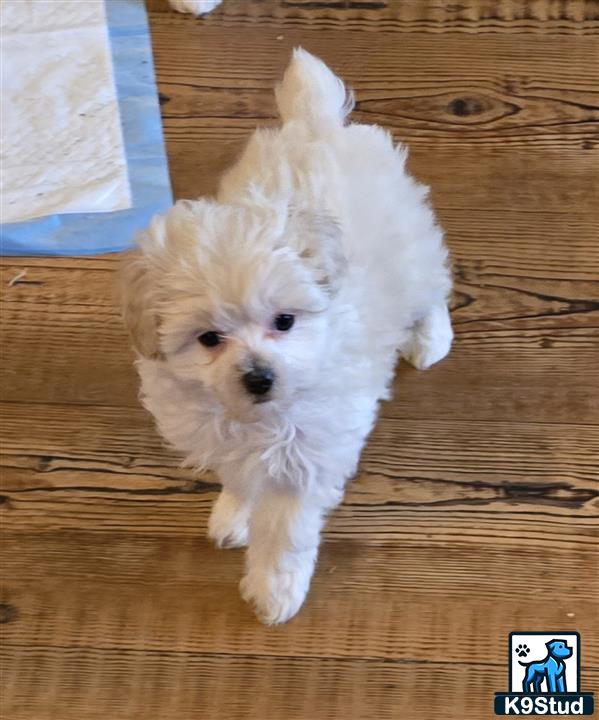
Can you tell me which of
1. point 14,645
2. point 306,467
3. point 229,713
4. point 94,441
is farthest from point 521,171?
point 14,645

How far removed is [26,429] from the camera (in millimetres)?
1508

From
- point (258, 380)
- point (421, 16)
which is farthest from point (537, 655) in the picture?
point (421, 16)

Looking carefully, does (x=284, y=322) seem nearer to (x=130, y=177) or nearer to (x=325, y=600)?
(x=325, y=600)

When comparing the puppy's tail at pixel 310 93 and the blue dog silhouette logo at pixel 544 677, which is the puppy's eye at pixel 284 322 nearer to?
the puppy's tail at pixel 310 93

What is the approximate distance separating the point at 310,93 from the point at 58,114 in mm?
697

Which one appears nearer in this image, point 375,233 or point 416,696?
point 375,233

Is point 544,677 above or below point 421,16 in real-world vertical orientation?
below

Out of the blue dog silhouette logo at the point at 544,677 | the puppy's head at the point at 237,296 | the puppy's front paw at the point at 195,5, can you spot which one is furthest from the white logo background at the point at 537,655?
the puppy's front paw at the point at 195,5

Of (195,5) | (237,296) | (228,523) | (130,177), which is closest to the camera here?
(237,296)

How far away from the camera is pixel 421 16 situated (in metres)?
1.77

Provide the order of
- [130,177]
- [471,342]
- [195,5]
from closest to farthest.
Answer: [471,342] → [130,177] → [195,5]

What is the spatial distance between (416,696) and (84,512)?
615 millimetres

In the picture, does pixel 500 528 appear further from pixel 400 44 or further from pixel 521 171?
pixel 400 44

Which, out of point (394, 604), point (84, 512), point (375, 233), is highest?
point (375, 233)
